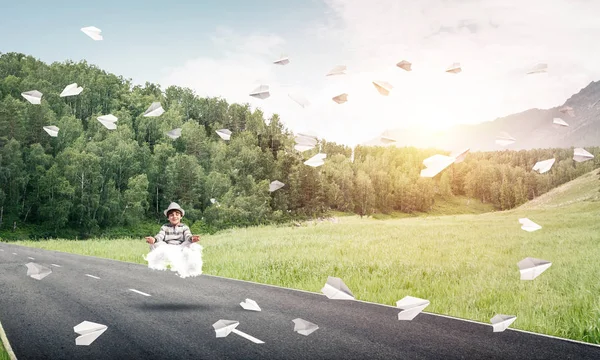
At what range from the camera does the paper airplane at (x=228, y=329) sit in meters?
7.25

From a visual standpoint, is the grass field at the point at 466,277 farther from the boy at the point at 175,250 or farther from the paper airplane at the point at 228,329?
the paper airplane at the point at 228,329

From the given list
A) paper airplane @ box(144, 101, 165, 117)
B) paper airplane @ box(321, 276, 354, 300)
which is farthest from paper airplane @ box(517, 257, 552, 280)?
paper airplane @ box(144, 101, 165, 117)

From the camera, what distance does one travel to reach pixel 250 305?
33.2 feet

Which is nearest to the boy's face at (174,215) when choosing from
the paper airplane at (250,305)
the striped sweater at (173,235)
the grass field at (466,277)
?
the striped sweater at (173,235)

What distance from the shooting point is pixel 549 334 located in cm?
823

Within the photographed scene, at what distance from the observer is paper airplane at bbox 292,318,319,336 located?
773 cm

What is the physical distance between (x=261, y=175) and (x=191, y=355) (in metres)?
79.3

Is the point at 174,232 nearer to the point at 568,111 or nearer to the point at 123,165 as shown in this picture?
the point at 568,111

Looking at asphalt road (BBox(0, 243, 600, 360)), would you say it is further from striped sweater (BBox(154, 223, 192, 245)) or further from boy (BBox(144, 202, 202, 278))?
striped sweater (BBox(154, 223, 192, 245))

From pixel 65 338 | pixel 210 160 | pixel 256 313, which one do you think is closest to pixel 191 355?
pixel 65 338

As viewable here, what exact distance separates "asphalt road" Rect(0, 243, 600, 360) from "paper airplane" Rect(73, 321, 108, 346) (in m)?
0.11

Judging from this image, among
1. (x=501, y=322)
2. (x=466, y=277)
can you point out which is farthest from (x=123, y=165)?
(x=501, y=322)

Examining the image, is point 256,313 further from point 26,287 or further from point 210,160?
point 210,160

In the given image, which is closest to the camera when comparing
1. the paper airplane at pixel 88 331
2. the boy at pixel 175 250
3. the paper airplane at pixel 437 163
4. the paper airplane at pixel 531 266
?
the paper airplane at pixel 437 163
